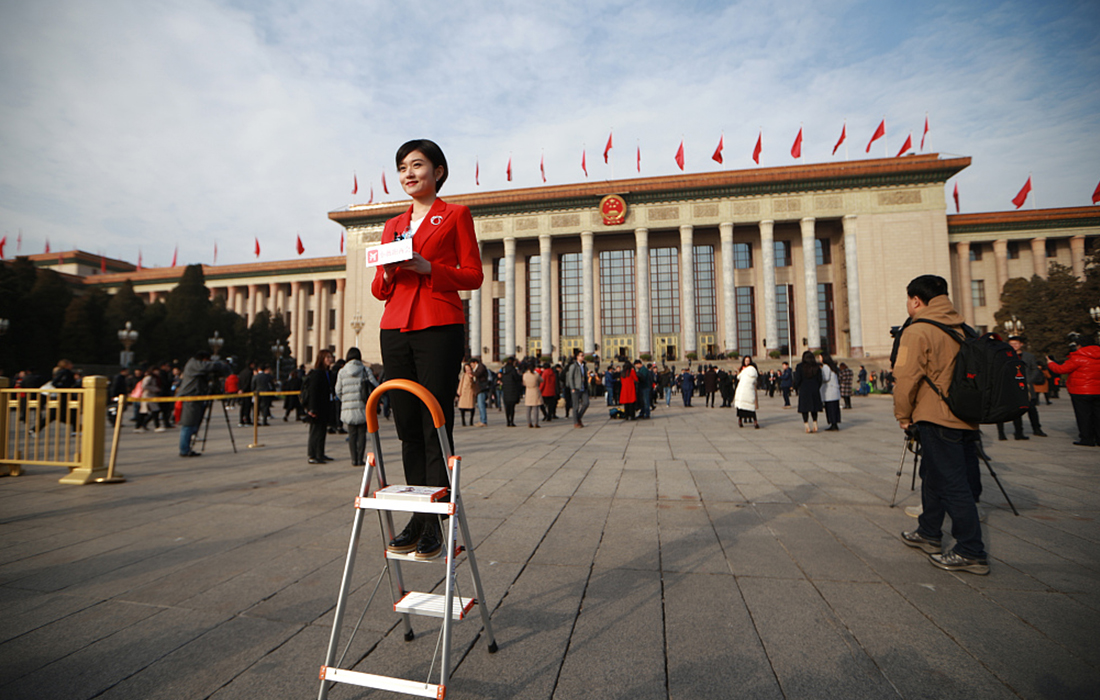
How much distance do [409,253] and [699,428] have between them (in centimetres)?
1189

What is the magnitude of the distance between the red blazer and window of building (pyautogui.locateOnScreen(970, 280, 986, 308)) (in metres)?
56.6

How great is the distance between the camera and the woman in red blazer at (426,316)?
7.43ft

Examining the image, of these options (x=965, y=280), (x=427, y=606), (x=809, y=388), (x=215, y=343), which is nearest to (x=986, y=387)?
(x=427, y=606)

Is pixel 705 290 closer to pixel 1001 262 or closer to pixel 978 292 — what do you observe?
pixel 978 292

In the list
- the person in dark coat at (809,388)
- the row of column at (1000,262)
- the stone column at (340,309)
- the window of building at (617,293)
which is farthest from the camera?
A: the stone column at (340,309)

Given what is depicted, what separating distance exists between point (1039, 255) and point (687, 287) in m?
31.2

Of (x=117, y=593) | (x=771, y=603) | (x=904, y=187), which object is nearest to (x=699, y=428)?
(x=771, y=603)

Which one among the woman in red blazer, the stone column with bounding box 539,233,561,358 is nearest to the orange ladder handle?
the woman in red blazer

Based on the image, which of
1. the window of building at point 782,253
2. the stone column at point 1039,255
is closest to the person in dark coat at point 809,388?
the window of building at point 782,253

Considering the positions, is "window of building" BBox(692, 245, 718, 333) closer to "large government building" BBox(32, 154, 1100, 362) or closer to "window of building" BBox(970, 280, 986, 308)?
"large government building" BBox(32, 154, 1100, 362)

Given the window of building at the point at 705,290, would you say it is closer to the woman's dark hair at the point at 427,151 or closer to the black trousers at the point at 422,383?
the woman's dark hair at the point at 427,151

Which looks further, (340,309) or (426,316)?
(340,309)

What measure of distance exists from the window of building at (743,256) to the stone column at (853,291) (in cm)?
743

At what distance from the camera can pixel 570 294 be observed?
46594mm
